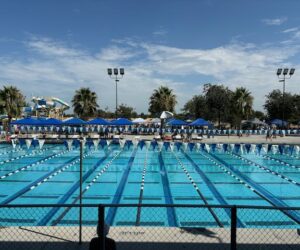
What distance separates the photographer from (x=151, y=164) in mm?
18500

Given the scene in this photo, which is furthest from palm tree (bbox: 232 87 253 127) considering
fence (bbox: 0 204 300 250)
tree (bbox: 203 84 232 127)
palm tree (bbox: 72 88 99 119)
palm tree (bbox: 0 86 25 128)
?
fence (bbox: 0 204 300 250)

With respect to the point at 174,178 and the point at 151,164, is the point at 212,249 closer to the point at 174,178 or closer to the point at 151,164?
the point at 174,178

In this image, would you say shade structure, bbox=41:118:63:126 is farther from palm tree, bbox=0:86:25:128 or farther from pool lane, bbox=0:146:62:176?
palm tree, bbox=0:86:25:128

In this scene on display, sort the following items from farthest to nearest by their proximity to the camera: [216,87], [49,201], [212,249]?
[216,87], [49,201], [212,249]

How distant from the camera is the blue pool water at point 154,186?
9.03 meters

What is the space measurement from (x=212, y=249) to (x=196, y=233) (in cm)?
67

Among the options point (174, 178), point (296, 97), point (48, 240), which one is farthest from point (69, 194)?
point (296, 97)

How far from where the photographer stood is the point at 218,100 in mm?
51500

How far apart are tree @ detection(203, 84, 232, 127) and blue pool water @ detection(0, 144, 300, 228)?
3016 centimetres

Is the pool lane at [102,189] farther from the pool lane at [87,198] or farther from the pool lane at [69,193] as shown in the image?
the pool lane at [69,193]

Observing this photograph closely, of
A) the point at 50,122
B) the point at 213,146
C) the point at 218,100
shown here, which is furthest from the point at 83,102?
the point at 213,146

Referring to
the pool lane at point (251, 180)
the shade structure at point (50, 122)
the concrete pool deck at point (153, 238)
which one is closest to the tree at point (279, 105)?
the pool lane at point (251, 180)

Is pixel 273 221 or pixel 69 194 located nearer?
pixel 273 221

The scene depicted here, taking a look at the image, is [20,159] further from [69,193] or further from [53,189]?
[69,193]
